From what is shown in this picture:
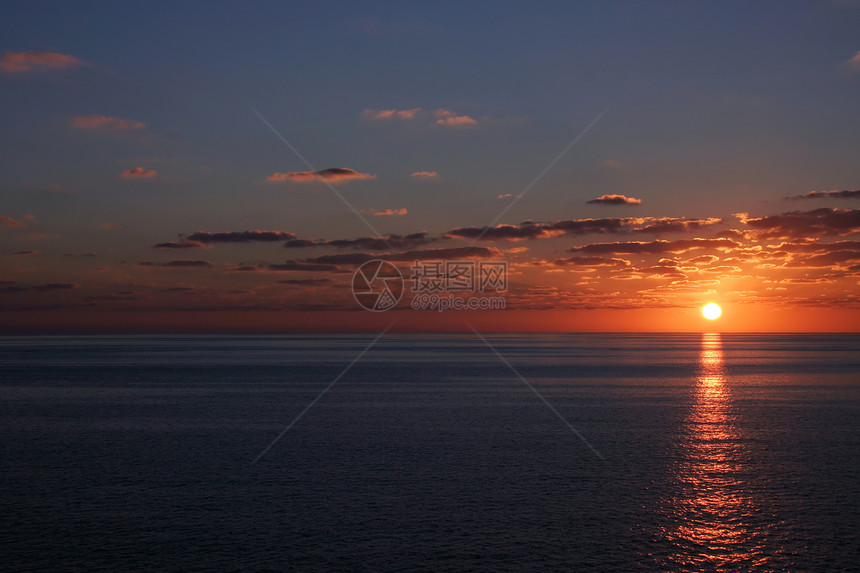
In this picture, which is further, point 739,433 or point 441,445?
point 739,433

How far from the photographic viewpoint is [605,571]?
1129 centimetres

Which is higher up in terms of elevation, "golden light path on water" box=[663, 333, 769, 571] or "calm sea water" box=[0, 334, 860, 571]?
"golden light path on water" box=[663, 333, 769, 571]

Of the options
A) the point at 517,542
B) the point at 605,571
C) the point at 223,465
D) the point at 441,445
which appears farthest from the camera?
the point at 441,445

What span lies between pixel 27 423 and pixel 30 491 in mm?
13312

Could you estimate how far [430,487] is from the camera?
16891 millimetres

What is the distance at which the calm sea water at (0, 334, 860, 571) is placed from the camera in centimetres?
1212

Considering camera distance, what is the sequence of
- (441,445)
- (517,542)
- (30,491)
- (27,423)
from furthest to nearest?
(27,423) < (441,445) < (30,491) < (517,542)

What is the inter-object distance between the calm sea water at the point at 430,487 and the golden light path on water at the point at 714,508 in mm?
57

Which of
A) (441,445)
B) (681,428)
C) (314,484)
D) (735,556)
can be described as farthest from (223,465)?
(681,428)

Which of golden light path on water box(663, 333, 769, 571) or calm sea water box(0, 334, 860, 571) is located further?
calm sea water box(0, 334, 860, 571)

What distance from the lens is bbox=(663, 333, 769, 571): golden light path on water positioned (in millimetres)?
11953

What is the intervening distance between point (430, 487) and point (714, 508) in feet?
20.1

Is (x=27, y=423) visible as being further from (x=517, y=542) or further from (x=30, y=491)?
(x=517, y=542)

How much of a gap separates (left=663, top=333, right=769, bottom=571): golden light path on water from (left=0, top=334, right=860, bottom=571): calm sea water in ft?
0.19
